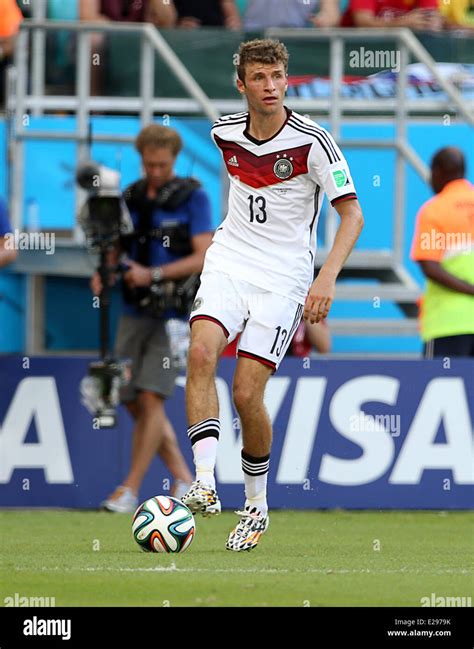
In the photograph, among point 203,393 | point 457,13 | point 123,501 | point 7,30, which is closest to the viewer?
point 203,393

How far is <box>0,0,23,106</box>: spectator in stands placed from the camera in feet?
44.3

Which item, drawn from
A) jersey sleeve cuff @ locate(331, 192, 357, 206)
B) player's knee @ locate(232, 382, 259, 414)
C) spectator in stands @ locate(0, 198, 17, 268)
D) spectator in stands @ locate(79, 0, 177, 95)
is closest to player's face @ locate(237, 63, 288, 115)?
jersey sleeve cuff @ locate(331, 192, 357, 206)

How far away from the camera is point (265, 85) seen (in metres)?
8.78

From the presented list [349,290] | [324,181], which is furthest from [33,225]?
[324,181]

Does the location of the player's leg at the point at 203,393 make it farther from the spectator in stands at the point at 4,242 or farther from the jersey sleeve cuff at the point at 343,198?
the spectator in stands at the point at 4,242

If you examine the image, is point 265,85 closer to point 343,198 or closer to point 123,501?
point 343,198

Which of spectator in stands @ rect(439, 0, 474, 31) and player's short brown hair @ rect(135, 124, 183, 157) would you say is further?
spectator in stands @ rect(439, 0, 474, 31)

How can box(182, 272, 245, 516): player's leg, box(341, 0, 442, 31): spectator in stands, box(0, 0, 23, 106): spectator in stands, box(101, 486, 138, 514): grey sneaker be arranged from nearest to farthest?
1. box(182, 272, 245, 516): player's leg
2. box(101, 486, 138, 514): grey sneaker
3. box(0, 0, 23, 106): spectator in stands
4. box(341, 0, 442, 31): spectator in stands

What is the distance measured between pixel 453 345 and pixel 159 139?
8.85ft

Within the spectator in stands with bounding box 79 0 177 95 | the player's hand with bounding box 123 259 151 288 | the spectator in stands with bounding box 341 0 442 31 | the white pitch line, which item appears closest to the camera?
the white pitch line

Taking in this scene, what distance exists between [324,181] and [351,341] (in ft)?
20.6

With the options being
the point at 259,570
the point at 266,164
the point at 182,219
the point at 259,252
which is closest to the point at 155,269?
the point at 182,219

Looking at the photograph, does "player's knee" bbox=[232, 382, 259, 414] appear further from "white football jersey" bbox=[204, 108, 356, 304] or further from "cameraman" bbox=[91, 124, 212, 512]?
"cameraman" bbox=[91, 124, 212, 512]

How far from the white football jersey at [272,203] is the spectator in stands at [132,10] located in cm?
578
